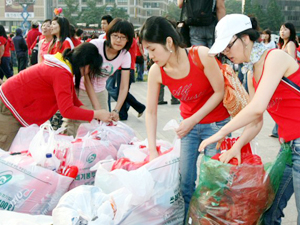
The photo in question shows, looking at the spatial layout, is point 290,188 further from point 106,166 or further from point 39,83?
point 39,83

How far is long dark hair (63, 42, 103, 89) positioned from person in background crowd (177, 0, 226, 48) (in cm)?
146

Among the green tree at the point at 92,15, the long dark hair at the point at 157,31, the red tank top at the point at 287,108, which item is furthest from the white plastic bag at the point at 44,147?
the green tree at the point at 92,15

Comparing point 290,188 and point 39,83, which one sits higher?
point 39,83

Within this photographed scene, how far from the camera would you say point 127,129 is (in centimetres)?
319

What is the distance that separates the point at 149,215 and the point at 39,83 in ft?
4.23

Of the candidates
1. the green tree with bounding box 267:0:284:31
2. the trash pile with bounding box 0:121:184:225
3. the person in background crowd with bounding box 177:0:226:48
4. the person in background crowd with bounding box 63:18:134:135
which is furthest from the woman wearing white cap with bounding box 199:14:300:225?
the green tree with bounding box 267:0:284:31

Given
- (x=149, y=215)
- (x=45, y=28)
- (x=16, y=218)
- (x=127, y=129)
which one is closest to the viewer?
(x=16, y=218)

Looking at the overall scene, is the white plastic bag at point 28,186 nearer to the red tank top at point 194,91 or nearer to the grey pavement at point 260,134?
the red tank top at point 194,91

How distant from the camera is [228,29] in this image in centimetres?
185

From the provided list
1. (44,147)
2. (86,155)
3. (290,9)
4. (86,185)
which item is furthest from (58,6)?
(86,185)

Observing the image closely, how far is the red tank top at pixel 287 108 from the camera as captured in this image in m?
1.85

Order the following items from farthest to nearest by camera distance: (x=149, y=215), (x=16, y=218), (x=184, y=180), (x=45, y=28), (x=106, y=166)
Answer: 1. (x=45, y=28)
2. (x=184, y=180)
3. (x=106, y=166)
4. (x=149, y=215)
5. (x=16, y=218)

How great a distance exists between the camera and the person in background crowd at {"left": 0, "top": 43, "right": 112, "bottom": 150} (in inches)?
108

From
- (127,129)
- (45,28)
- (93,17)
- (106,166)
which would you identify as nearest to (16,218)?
(106,166)
